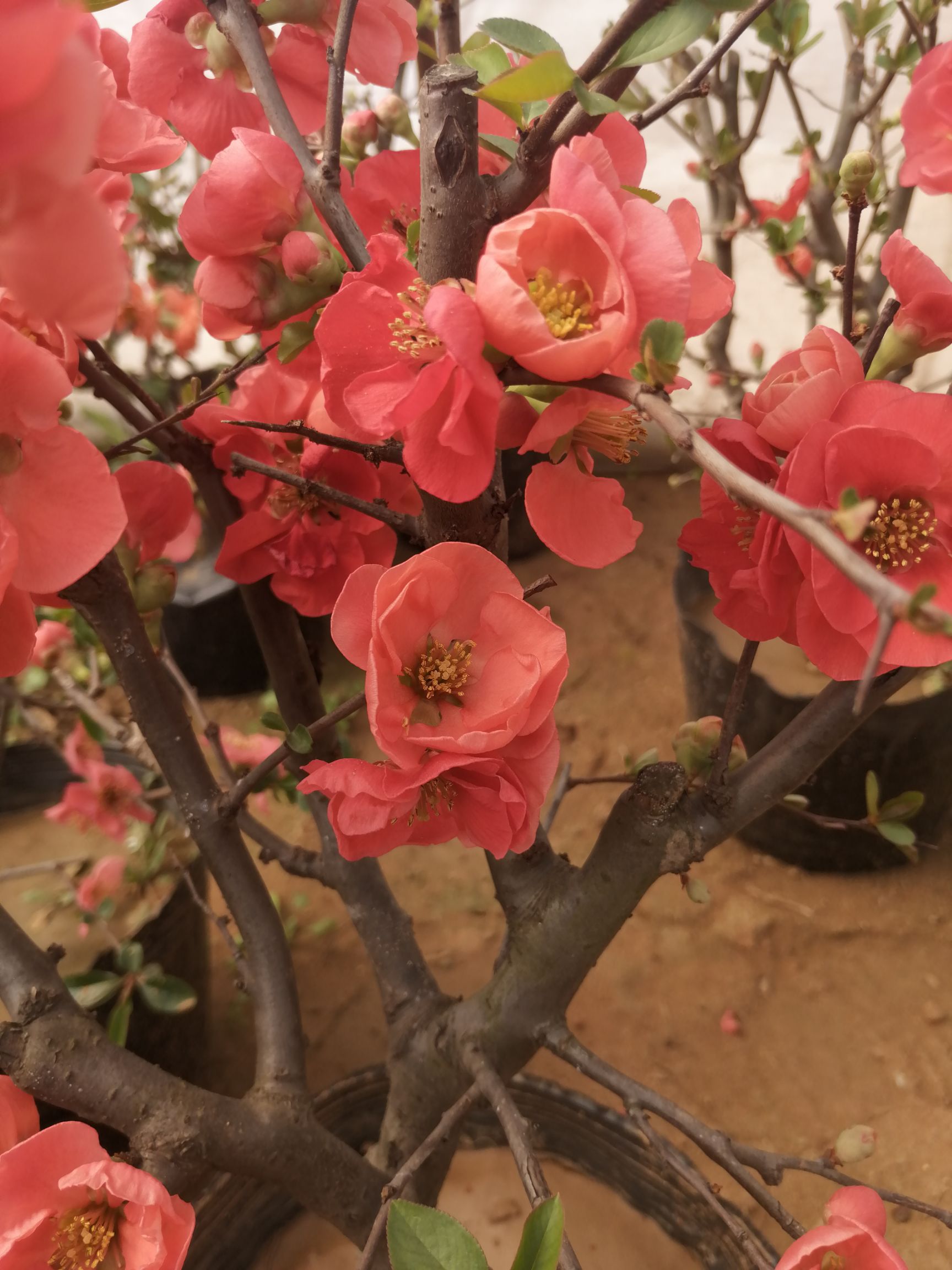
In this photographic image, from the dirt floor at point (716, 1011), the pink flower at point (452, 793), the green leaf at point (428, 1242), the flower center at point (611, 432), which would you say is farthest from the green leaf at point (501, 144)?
the dirt floor at point (716, 1011)

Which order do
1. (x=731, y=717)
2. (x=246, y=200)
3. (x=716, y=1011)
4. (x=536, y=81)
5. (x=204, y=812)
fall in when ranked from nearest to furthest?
(x=536, y=81)
(x=246, y=200)
(x=731, y=717)
(x=204, y=812)
(x=716, y=1011)

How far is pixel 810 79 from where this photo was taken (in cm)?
174

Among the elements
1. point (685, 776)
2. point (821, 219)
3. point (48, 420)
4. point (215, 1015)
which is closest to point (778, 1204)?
point (685, 776)

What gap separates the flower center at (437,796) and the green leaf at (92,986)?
0.40 m

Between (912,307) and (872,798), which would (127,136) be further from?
(872,798)

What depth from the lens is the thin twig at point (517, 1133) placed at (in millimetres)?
402

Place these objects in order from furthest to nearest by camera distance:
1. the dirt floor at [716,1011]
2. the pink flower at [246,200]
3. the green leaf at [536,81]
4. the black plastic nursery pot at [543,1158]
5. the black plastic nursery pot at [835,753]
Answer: the black plastic nursery pot at [835,753] < the dirt floor at [716,1011] < the black plastic nursery pot at [543,1158] < the pink flower at [246,200] < the green leaf at [536,81]

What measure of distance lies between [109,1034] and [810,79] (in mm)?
2028

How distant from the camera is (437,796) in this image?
37 centimetres

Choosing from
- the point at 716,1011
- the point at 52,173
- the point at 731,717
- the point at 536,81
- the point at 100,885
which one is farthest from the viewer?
the point at 716,1011

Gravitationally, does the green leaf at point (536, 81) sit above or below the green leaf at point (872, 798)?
above

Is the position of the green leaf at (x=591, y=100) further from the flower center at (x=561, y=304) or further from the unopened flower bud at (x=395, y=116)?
the unopened flower bud at (x=395, y=116)

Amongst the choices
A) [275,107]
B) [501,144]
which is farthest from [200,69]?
[501,144]

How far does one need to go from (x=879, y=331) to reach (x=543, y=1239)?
388mm
